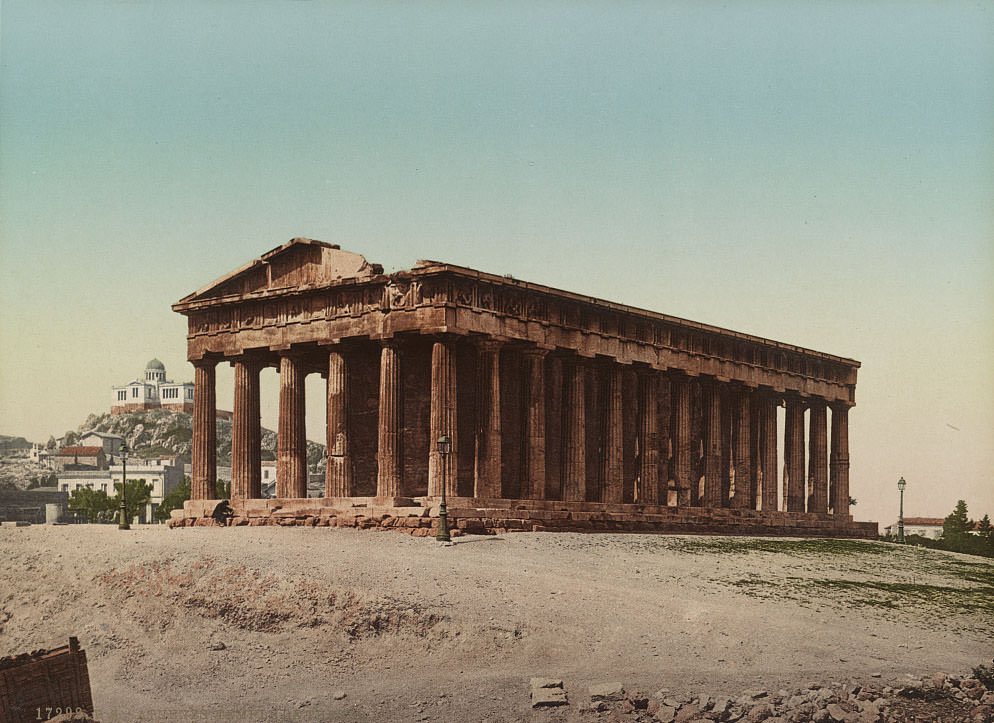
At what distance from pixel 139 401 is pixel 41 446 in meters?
19.6

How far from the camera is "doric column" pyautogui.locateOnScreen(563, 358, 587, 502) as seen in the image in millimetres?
52750

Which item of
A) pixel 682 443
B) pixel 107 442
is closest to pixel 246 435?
pixel 682 443

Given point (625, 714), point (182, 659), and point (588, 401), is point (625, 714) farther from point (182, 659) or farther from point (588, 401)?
point (588, 401)

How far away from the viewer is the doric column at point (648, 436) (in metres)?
57.5

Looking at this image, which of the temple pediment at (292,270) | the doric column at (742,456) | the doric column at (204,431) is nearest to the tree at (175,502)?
the doric column at (204,431)

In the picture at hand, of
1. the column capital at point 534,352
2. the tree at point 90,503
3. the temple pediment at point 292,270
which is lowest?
the tree at point 90,503

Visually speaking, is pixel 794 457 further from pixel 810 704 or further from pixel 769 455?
pixel 810 704

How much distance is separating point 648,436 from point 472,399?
34.4 ft

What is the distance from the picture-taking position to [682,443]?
2345 inches

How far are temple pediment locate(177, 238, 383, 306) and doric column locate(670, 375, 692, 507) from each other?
1805cm

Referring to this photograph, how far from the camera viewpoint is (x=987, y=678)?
25.2 metres

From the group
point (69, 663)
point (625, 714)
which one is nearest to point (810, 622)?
point (625, 714)

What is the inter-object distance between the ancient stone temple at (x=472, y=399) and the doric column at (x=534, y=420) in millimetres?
55

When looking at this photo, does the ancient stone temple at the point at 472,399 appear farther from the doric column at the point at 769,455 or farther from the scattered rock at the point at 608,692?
the scattered rock at the point at 608,692
